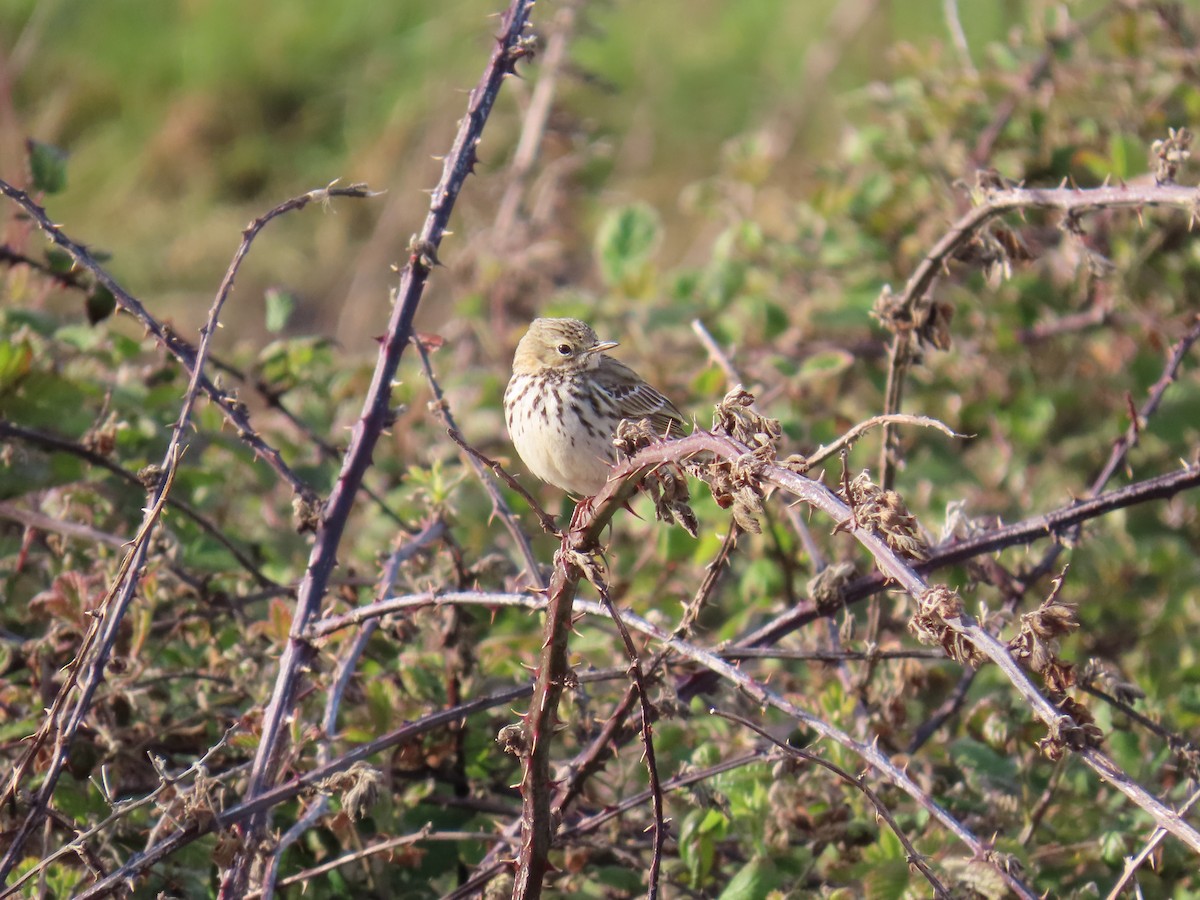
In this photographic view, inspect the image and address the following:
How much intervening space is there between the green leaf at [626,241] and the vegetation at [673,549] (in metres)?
0.02

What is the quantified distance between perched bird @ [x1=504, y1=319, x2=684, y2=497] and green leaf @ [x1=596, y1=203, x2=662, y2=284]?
36.7 inches

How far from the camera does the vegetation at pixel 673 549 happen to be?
7.55 ft

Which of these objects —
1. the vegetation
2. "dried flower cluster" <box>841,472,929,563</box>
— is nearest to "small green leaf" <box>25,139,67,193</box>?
the vegetation

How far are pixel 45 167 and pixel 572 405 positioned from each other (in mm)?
1380

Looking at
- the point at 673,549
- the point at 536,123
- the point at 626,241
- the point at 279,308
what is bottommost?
the point at 673,549

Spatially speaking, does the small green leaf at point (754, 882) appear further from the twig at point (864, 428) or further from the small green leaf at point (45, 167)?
the small green leaf at point (45, 167)

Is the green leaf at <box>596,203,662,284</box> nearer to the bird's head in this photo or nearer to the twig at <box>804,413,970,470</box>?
the bird's head

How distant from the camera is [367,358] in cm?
459

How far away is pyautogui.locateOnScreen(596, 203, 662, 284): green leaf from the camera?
5008 millimetres

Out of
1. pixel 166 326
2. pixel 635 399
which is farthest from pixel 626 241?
pixel 166 326

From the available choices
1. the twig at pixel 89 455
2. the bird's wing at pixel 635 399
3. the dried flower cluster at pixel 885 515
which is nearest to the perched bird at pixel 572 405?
the bird's wing at pixel 635 399

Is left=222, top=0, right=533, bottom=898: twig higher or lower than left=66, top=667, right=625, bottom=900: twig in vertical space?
higher

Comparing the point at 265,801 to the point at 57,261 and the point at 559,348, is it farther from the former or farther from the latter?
the point at 559,348

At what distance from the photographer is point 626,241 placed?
5.06 metres
